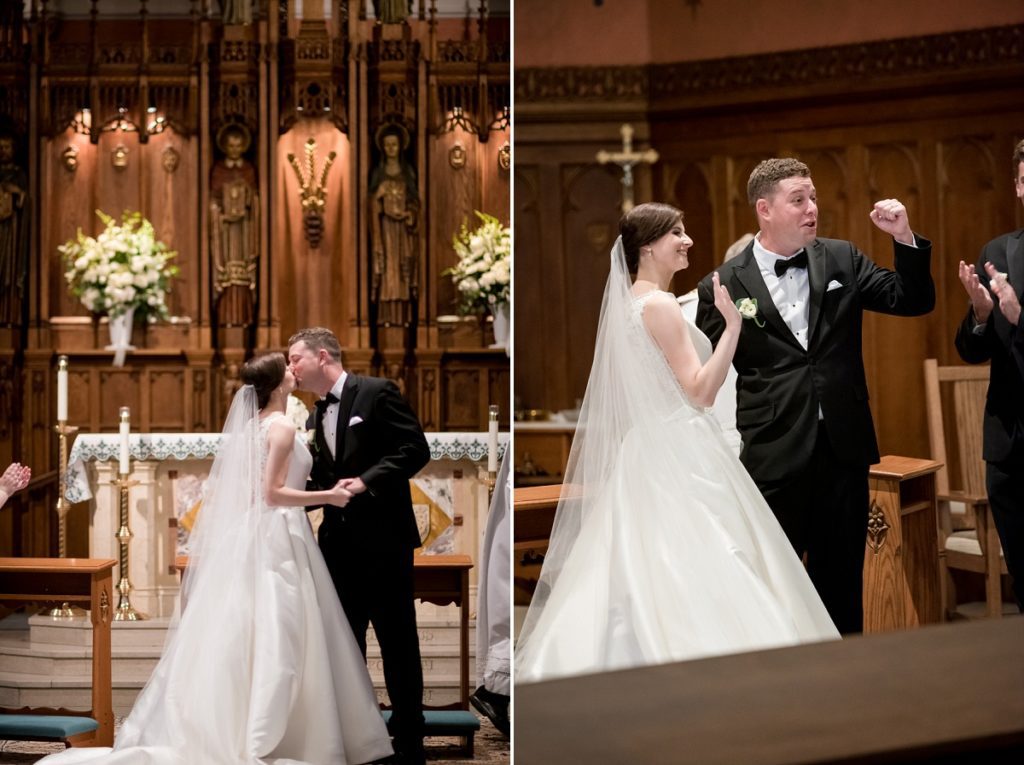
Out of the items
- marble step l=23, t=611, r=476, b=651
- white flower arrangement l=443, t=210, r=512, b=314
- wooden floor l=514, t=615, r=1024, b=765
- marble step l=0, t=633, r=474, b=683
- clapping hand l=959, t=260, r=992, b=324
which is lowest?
marble step l=0, t=633, r=474, b=683

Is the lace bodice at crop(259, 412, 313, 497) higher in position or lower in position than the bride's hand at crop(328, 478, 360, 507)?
higher

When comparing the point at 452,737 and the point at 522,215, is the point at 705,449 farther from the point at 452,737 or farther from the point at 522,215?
the point at 452,737

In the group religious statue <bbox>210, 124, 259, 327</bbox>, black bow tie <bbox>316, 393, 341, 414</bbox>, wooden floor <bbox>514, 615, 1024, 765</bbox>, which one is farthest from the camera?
religious statue <bbox>210, 124, 259, 327</bbox>

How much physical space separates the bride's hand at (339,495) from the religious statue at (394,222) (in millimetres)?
1341

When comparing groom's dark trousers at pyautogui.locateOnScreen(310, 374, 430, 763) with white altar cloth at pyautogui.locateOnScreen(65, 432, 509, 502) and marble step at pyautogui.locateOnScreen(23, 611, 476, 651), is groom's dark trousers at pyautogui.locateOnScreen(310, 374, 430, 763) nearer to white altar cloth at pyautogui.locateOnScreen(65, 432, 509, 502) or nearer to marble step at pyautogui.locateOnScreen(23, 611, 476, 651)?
white altar cloth at pyautogui.locateOnScreen(65, 432, 509, 502)

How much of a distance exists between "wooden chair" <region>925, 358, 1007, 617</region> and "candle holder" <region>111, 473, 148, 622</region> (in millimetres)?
3176

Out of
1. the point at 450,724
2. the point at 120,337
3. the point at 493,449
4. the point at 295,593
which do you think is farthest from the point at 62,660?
the point at 493,449

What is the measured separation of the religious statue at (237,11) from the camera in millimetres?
5938

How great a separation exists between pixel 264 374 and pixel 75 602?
1171mm

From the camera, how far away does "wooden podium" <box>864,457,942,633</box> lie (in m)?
3.33

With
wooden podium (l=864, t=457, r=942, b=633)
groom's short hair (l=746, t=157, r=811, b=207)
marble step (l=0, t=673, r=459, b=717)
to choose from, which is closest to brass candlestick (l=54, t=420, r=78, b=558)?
marble step (l=0, t=673, r=459, b=717)

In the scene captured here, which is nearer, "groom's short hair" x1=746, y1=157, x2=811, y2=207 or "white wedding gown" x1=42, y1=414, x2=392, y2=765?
"groom's short hair" x1=746, y1=157, x2=811, y2=207

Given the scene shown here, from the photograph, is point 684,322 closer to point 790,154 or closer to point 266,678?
point 790,154

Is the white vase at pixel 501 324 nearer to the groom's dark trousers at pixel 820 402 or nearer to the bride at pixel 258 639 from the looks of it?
the bride at pixel 258 639
